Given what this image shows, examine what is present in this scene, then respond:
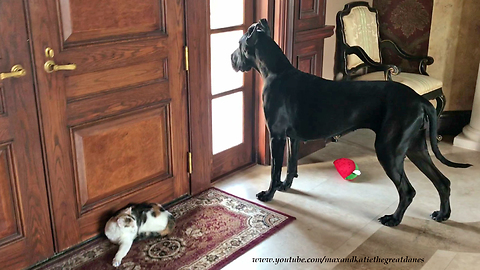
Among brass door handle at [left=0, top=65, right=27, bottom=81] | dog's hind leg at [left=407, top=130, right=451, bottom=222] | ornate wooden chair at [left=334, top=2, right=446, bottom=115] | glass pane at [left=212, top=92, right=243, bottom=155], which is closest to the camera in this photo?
brass door handle at [left=0, top=65, right=27, bottom=81]

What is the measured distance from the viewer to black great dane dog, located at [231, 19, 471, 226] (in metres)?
2.38

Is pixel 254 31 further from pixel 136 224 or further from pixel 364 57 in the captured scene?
pixel 364 57

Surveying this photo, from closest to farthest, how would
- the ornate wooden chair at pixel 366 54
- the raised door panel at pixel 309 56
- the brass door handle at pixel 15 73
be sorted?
the brass door handle at pixel 15 73, the raised door panel at pixel 309 56, the ornate wooden chair at pixel 366 54

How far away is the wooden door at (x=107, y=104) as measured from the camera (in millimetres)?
2090

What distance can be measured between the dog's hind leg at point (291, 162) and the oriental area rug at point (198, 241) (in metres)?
0.30

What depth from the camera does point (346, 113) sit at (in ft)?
8.20

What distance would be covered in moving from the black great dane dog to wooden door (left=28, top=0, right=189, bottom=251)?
482 mm

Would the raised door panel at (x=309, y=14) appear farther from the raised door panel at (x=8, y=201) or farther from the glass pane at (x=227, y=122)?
the raised door panel at (x=8, y=201)

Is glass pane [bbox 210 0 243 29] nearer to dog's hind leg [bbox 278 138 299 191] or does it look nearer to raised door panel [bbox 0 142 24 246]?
dog's hind leg [bbox 278 138 299 191]

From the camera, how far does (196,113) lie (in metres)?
2.84

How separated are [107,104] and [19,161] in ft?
1.63

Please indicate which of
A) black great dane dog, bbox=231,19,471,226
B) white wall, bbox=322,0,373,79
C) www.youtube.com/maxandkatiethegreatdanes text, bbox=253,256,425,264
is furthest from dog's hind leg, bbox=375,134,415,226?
white wall, bbox=322,0,373,79

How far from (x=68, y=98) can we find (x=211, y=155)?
3.67 feet

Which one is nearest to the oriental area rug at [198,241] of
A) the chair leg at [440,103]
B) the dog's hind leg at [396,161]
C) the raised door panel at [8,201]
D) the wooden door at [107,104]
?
the wooden door at [107,104]
